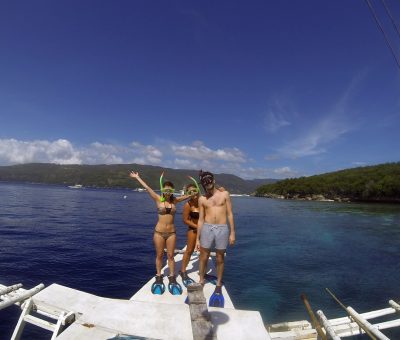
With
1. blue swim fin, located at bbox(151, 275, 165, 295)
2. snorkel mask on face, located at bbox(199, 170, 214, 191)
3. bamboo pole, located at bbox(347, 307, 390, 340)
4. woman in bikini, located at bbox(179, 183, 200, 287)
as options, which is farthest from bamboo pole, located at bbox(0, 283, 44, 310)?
bamboo pole, located at bbox(347, 307, 390, 340)

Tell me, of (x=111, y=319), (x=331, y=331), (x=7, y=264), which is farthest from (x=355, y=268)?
(x=7, y=264)

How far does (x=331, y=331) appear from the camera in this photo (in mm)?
7211

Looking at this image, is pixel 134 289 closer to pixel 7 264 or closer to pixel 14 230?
pixel 7 264

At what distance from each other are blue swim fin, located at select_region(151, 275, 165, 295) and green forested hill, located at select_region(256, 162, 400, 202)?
461 ft

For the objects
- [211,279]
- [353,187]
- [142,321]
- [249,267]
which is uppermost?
[353,187]

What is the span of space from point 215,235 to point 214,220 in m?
0.41

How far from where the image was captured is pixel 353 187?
140 metres

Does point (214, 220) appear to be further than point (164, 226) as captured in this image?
No

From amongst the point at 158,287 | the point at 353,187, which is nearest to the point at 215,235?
the point at 158,287

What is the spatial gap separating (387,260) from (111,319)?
83.6ft

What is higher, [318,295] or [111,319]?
[111,319]

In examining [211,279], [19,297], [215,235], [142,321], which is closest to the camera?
[142,321]

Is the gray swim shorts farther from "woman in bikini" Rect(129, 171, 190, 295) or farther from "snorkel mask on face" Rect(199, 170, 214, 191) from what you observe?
"woman in bikini" Rect(129, 171, 190, 295)

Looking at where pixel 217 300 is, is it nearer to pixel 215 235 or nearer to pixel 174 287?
pixel 174 287
